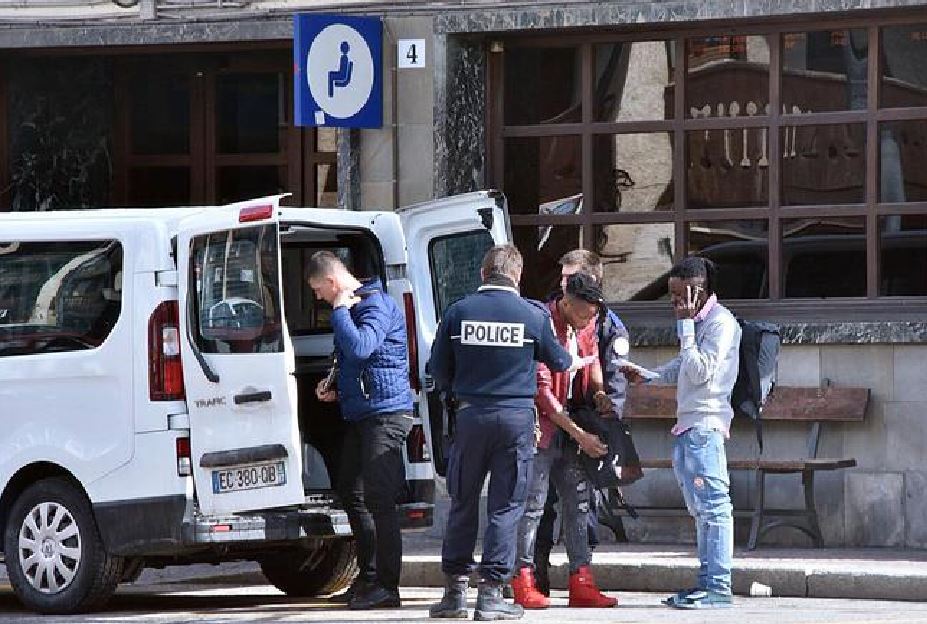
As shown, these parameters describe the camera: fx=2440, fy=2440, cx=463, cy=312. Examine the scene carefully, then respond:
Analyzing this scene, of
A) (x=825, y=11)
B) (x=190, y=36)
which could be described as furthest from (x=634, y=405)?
(x=190, y=36)

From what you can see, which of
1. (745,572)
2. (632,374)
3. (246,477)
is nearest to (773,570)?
(745,572)

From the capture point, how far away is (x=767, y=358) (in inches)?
498

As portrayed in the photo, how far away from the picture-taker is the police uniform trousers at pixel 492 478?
38.3ft

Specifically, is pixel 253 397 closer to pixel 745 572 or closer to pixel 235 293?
pixel 235 293

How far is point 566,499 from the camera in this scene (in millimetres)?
12516

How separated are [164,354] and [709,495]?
2818 millimetres

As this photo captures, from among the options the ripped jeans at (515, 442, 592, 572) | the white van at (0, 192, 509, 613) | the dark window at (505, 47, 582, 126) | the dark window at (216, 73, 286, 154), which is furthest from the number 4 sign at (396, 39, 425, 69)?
the ripped jeans at (515, 442, 592, 572)

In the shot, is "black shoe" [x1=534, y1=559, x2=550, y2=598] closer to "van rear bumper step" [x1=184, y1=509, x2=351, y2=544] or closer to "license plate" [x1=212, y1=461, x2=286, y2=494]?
"van rear bumper step" [x1=184, y1=509, x2=351, y2=544]

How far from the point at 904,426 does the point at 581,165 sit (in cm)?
284

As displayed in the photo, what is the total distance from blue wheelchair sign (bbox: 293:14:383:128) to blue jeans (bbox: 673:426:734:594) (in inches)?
184

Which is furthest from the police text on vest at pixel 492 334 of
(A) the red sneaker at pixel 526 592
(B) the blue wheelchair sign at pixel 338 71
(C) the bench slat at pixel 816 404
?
Answer: (B) the blue wheelchair sign at pixel 338 71

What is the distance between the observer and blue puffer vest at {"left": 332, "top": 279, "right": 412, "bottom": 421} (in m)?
12.1

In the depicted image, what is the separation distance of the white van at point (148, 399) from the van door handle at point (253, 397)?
0.03 ft

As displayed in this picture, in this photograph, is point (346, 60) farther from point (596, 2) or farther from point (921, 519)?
point (921, 519)
